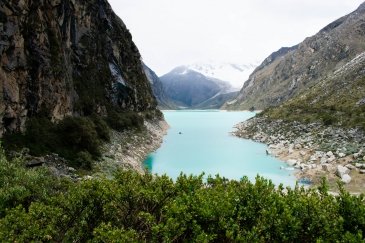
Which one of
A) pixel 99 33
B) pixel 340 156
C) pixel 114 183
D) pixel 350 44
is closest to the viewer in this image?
pixel 114 183

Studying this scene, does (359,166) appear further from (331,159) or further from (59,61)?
(59,61)

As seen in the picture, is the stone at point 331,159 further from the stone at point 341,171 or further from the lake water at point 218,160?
the stone at point 341,171

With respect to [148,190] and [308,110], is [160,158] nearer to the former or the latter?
[308,110]

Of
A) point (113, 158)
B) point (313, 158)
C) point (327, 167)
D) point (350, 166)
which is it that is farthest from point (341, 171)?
point (113, 158)

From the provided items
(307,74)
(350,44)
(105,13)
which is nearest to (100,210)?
(105,13)

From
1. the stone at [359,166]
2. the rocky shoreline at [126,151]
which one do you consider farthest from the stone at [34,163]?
the stone at [359,166]
